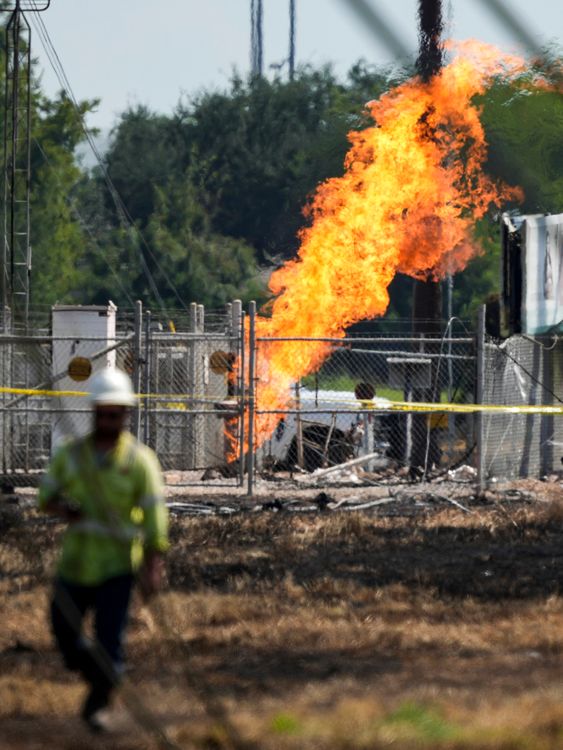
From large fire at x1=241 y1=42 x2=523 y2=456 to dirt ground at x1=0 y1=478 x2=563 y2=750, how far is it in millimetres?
6993

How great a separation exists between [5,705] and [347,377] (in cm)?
2739

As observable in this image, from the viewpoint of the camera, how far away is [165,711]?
7.72 metres

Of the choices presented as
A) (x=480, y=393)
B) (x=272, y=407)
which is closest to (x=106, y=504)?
(x=480, y=393)

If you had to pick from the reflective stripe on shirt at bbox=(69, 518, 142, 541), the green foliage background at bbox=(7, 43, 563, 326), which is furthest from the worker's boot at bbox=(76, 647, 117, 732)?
the green foliage background at bbox=(7, 43, 563, 326)

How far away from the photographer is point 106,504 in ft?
23.5

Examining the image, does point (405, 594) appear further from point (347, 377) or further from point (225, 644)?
point (347, 377)

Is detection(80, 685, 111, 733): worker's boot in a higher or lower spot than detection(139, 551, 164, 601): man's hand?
lower

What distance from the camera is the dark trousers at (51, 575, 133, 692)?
281 inches

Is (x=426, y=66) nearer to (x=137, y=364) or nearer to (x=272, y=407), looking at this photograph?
(x=272, y=407)

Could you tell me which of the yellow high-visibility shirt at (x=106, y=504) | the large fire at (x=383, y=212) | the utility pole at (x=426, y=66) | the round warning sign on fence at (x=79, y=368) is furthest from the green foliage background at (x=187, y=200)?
the yellow high-visibility shirt at (x=106, y=504)

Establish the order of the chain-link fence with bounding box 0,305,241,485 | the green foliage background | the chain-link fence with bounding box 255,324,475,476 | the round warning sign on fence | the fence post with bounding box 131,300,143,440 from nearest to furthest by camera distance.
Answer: the fence post with bounding box 131,300,143,440
the round warning sign on fence
the chain-link fence with bounding box 255,324,475,476
the chain-link fence with bounding box 0,305,241,485
the green foliage background

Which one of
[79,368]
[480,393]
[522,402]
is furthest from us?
[522,402]

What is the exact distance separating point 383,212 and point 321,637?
588 inches

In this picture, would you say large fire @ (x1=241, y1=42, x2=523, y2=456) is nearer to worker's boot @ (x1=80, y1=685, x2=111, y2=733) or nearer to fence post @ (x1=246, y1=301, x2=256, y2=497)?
fence post @ (x1=246, y1=301, x2=256, y2=497)
